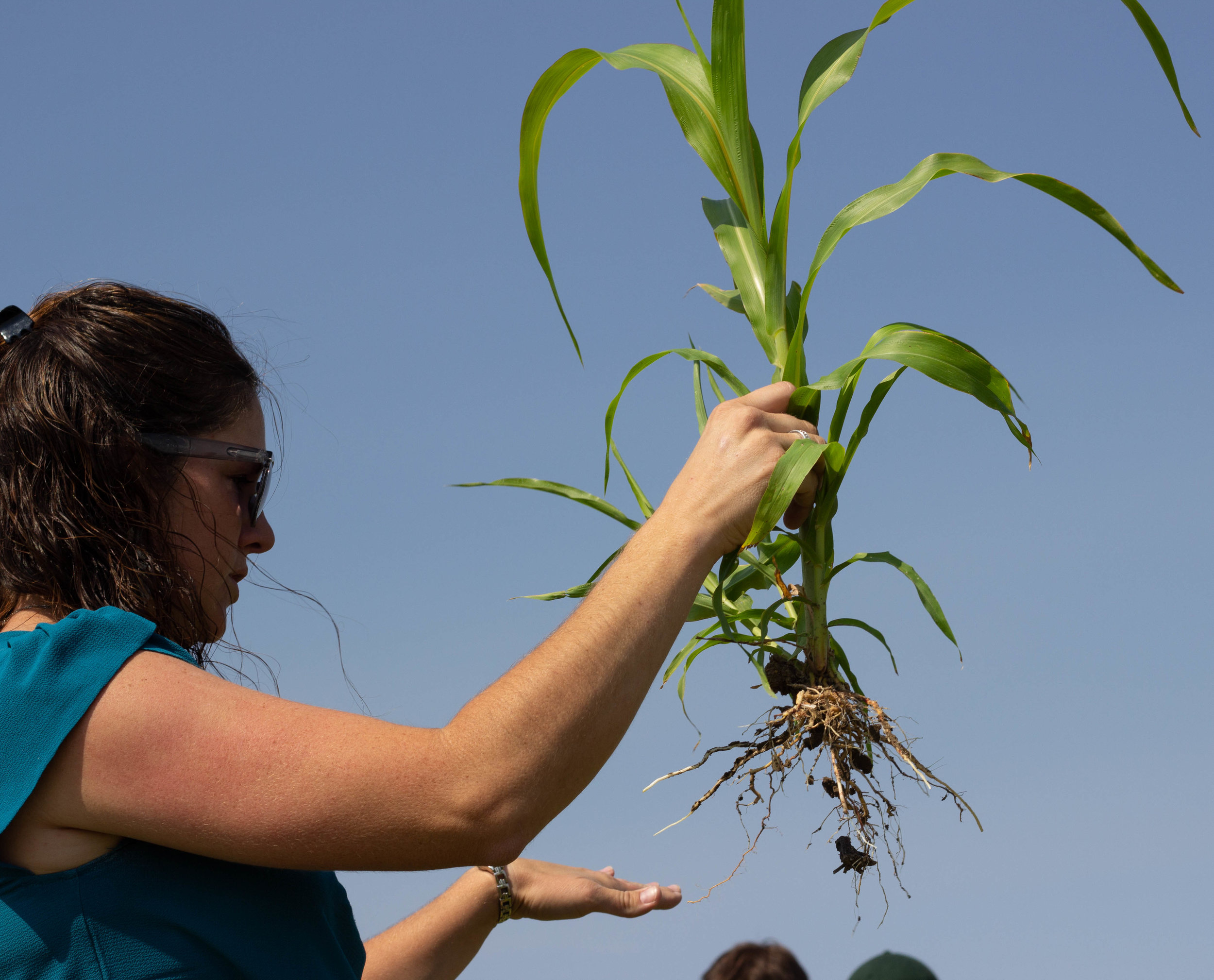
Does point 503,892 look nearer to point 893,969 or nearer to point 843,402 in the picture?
point 843,402

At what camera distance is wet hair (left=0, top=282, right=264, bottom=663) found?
3.06ft

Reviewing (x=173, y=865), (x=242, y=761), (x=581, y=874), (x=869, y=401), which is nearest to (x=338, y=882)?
(x=173, y=865)

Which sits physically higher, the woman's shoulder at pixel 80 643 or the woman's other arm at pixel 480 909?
the woman's shoulder at pixel 80 643

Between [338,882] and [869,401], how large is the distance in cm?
91

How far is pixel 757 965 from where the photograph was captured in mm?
2332

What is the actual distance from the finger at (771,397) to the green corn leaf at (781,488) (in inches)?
2.8

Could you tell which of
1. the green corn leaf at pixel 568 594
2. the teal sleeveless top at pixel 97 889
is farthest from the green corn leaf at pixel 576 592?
the teal sleeveless top at pixel 97 889

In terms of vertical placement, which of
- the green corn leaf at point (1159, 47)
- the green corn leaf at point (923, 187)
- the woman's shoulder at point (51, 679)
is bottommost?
the woman's shoulder at point (51, 679)

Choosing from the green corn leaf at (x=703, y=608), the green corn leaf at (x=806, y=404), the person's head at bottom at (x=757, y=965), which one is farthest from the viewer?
the person's head at bottom at (x=757, y=965)

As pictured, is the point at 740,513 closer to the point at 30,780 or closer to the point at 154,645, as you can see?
the point at 154,645

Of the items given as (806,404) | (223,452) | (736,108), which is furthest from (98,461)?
(736,108)

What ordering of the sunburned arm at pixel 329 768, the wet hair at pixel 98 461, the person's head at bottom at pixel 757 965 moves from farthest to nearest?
the person's head at bottom at pixel 757 965 < the wet hair at pixel 98 461 < the sunburned arm at pixel 329 768

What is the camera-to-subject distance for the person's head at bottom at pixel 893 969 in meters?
2.40

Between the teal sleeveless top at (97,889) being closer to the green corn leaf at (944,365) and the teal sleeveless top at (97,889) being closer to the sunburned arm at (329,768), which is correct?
the sunburned arm at (329,768)
